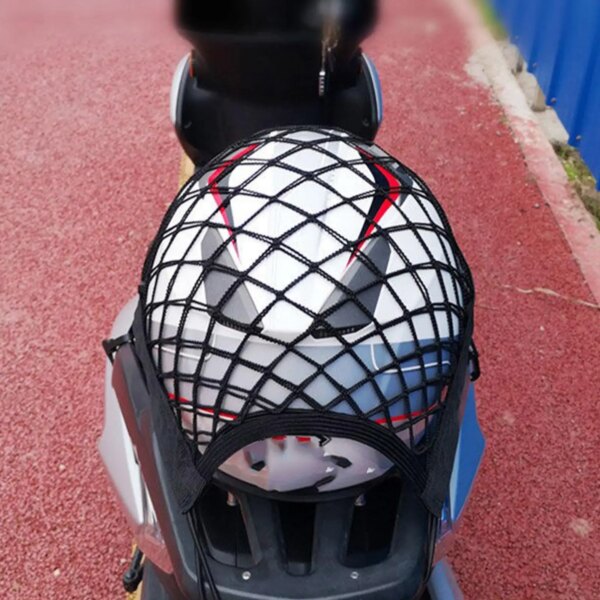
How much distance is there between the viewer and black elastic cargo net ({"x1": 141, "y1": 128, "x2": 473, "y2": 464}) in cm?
125

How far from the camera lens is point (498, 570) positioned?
217cm

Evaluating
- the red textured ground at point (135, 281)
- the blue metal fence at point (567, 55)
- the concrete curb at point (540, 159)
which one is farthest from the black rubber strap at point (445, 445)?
the blue metal fence at point (567, 55)

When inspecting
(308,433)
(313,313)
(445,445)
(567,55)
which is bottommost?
(567,55)

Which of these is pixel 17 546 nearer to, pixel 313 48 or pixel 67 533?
pixel 67 533

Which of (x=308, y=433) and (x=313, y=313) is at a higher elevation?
(x=313, y=313)

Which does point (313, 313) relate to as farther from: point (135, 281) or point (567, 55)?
point (567, 55)

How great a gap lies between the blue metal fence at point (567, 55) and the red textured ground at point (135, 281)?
1.01ft

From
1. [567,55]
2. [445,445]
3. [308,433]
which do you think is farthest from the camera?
[567,55]

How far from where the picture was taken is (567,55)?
3.72m

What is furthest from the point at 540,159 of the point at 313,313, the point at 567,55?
the point at 313,313

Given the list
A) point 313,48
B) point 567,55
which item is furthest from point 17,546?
point 567,55

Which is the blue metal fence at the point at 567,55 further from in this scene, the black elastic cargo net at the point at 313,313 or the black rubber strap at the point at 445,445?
the black rubber strap at the point at 445,445

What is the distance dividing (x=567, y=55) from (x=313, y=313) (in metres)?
3.06

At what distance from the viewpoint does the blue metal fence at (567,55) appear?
11.4 feet
